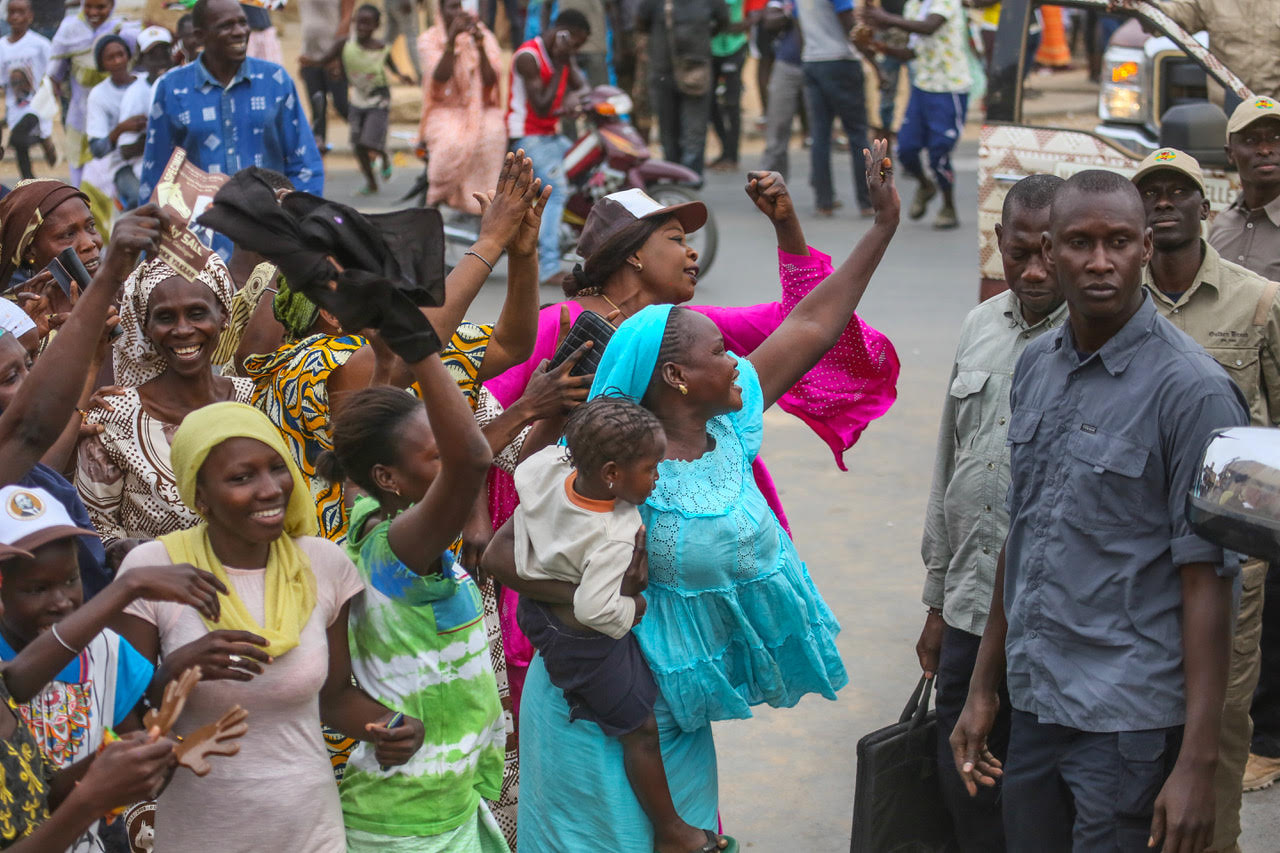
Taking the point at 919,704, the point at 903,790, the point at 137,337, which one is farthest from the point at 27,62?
the point at 903,790

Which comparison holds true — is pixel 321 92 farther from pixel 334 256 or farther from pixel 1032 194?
pixel 334 256

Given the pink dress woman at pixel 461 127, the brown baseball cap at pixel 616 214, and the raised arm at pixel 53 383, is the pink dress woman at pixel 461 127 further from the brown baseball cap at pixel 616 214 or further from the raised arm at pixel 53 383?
the raised arm at pixel 53 383

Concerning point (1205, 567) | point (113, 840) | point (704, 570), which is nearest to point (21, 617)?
point (113, 840)

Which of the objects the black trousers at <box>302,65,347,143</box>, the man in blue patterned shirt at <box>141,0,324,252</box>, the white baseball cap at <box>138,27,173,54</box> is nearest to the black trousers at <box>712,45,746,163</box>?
the black trousers at <box>302,65,347,143</box>

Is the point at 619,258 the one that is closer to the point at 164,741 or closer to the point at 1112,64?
the point at 164,741

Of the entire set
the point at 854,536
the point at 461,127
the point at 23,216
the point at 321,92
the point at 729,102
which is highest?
the point at 23,216

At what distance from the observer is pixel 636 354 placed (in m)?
3.20

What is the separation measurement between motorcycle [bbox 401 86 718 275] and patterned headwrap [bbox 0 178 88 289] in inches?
248

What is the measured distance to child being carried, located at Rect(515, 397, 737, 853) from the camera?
2.96m

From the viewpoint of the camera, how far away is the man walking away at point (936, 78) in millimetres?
12234

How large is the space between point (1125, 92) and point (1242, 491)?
718cm

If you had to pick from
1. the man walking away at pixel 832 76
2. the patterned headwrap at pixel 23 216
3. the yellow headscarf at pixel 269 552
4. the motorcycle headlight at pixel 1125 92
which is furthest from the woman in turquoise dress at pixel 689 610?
the man walking away at pixel 832 76

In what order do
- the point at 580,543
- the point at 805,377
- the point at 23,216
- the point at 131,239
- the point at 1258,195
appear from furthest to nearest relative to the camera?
the point at 1258,195 < the point at 23,216 < the point at 805,377 < the point at 580,543 < the point at 131,239

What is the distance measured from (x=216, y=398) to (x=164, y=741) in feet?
5.34
